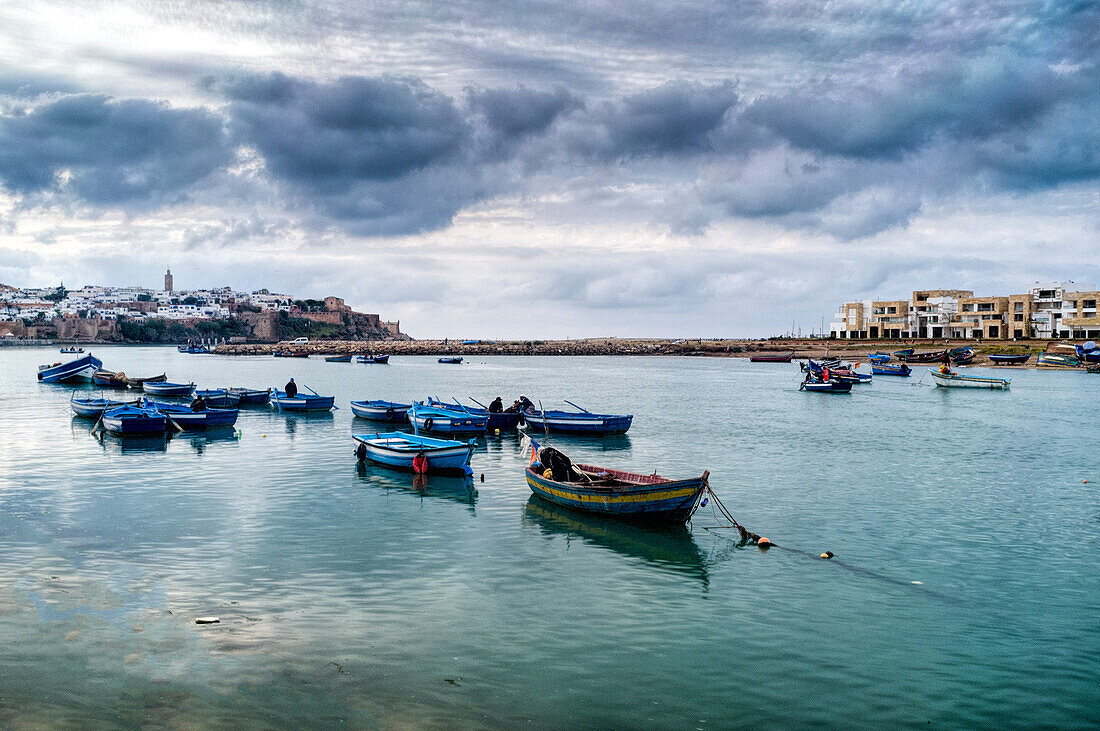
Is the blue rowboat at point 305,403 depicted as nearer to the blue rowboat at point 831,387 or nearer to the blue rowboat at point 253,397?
the blue rowboat at point 253,397

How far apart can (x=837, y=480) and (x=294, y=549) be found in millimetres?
21740

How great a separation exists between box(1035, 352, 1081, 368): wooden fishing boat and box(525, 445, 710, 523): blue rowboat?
11799 cm

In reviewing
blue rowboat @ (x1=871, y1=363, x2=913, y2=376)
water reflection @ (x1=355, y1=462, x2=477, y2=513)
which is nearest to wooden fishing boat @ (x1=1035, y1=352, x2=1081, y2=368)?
blue rowboat @ (x1=871, y1=363, x2=913, y2=376)

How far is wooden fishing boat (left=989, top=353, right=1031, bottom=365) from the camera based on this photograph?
11912 cm

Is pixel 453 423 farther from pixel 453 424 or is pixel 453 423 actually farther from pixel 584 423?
pixel 584 423

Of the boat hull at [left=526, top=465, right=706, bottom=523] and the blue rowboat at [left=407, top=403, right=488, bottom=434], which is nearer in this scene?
the boat hull at [left=526, top=465, right=706, bottom=523]

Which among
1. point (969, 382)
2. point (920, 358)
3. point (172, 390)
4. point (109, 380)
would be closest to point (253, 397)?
point (172, 390)

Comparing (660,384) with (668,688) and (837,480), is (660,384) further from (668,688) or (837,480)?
(668,688)

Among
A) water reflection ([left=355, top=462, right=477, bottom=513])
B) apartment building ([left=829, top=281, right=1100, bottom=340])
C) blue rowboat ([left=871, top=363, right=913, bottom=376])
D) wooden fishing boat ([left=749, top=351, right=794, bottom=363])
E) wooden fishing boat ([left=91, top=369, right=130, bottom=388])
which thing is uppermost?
apartment building ([left=829, top=281, right=1100, bottom=340])

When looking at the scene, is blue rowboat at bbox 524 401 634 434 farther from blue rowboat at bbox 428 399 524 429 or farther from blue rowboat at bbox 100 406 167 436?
blue rowboat at bbox 100 406 167 436

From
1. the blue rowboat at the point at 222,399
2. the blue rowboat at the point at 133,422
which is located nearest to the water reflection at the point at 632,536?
the blue rowboat at the point at 133,422

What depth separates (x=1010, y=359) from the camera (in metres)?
119

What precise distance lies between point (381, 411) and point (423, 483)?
69.8 ft

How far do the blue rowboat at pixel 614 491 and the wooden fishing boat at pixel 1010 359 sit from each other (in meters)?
118
